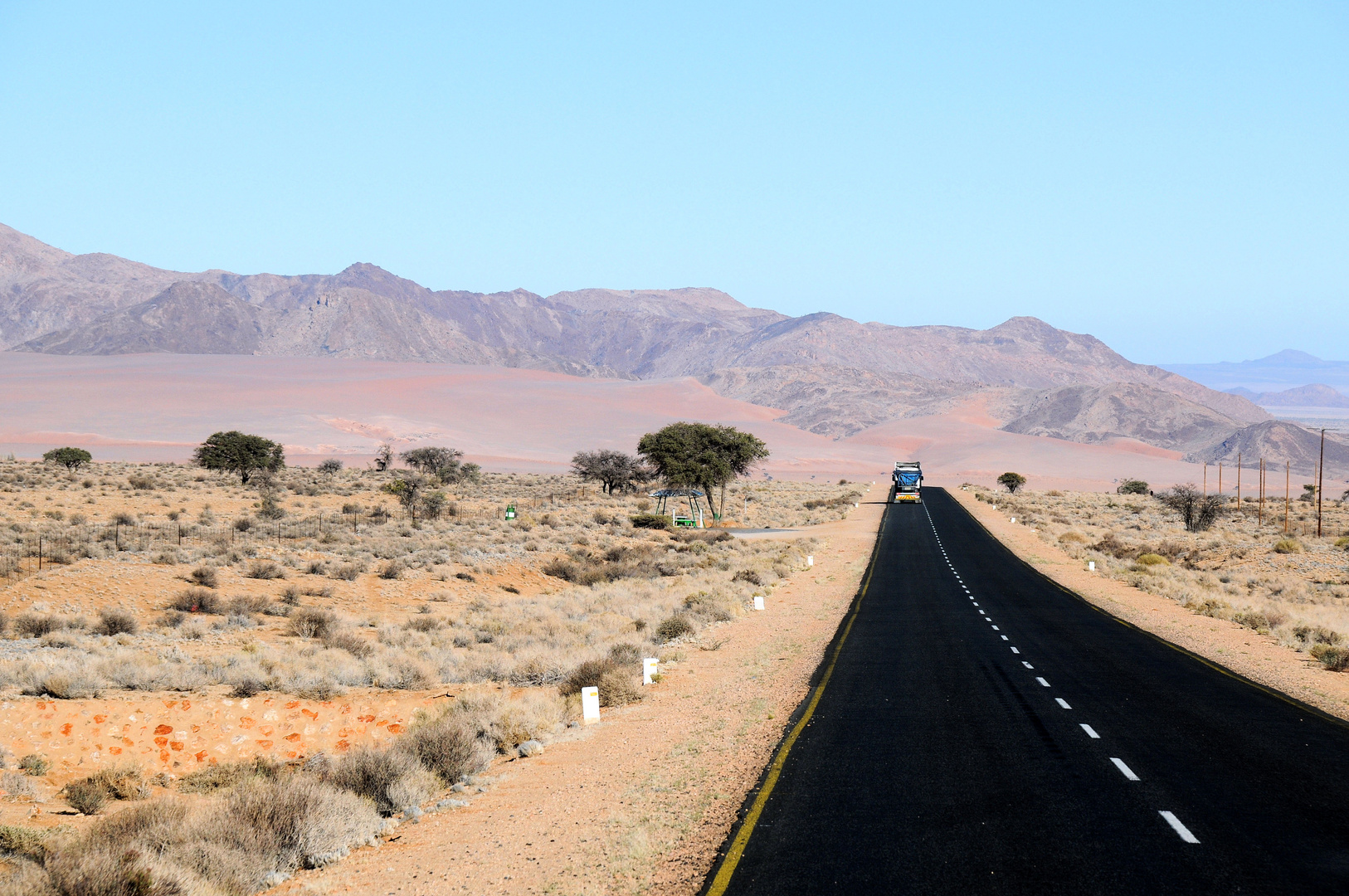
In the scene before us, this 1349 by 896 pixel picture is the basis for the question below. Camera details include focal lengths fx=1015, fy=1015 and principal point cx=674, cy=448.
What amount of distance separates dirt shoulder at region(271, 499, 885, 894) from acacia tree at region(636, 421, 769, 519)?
51231 mm

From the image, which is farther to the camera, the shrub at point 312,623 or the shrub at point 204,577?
the shrub at point 204,577

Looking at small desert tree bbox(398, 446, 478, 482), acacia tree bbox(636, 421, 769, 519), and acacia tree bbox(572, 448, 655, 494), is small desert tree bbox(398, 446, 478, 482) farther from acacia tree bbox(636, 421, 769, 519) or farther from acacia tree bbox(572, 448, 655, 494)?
acacia tree bbox(636, 421, 769, 519)

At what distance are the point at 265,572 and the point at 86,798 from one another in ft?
68.2

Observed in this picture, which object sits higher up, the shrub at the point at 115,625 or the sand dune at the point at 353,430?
the sand dune at the point at 353,430

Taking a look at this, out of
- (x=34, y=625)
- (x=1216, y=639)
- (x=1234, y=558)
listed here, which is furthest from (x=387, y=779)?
(x=1234, y=558)

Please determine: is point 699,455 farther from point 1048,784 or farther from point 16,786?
point 1048,784

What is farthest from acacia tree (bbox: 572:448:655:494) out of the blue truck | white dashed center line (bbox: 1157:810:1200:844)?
white dashed center line (bbox: 1157:810:1200:844)

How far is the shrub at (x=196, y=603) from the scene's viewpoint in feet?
89.7

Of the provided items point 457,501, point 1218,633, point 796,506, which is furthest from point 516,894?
point 796,506

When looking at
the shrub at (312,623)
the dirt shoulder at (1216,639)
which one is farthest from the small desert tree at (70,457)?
the dirt shoulder at (1216,639)

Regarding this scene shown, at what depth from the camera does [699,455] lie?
73.1m

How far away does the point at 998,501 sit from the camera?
3848 inches

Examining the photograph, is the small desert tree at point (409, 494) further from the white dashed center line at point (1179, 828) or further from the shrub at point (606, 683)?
the white dashed center line at point (1179, 828)

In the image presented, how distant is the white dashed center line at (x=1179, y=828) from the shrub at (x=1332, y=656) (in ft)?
45.4
